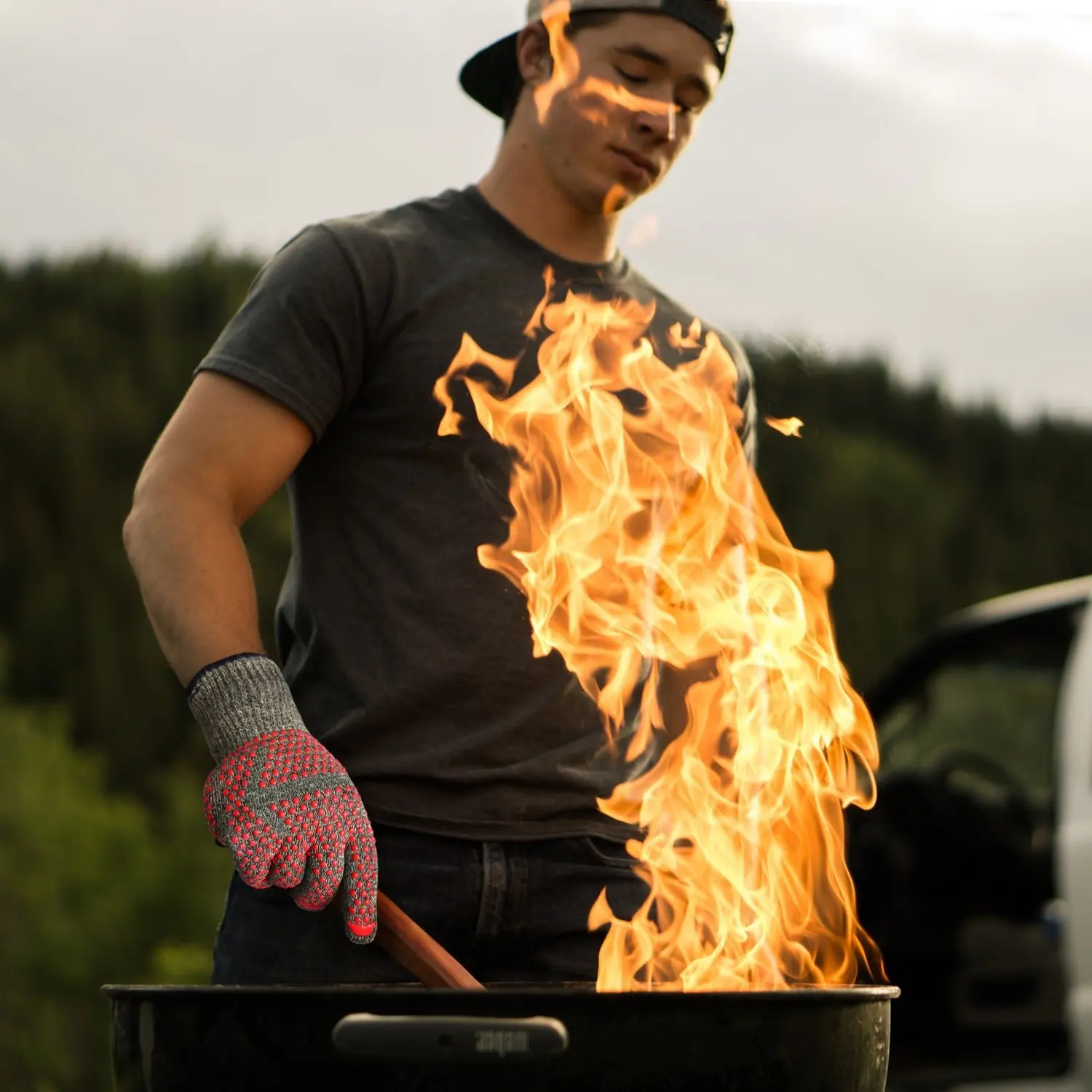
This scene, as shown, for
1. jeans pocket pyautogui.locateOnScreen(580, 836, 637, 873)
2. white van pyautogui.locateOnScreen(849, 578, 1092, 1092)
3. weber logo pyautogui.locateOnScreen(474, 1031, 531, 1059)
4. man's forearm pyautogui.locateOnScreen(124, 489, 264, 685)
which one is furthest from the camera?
white van pyautogui.locateOnScreen(849, 578, 1092, 1092)

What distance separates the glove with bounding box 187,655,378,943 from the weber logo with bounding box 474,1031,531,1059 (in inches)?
13.0

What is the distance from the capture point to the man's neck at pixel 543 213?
2209 millimetres

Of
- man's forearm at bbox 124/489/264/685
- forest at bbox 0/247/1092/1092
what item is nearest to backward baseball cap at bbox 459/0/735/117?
man's forearm at bbox 124/489/264/685

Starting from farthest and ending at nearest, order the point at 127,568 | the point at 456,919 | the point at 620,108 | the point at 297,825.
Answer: the point at 127,568 < the point at 620,108 < the point at 456,919 < the point at 297,825

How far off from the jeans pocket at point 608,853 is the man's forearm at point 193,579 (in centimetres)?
46

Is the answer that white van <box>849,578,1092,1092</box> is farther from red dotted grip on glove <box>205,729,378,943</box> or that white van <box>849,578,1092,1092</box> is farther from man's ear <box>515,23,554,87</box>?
red dotted grip on glove <box>205,729,378,943</box>

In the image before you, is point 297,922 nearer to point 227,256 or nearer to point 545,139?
point 545,139

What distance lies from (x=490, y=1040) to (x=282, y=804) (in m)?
0.40

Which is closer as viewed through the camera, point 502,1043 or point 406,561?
point 502,1043

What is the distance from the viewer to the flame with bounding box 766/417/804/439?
217 centimetres

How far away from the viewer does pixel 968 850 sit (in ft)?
18.1

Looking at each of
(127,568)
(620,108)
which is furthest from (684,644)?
(127,568)

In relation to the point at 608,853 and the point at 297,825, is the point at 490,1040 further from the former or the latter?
the point at 608,853

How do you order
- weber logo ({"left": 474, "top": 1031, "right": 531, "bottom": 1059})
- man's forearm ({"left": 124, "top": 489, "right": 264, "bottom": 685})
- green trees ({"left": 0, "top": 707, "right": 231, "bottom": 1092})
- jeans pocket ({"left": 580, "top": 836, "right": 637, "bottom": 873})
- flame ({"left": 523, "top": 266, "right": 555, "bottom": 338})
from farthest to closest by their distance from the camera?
1. green trees ({"left": 0, "top": 707, "right": 231, "bottom": 1092})
2. flame ({"left": 523, "top": 266, "right": 555, "bottom": 338})
3. jeans pocket ({"left": 580, "top": 836, "right": 637, "bottom": 873})
4. man's forearm ({"left": 124, "top": 489, "right": 264, "bottom": 685})
5. weber logo ({"left": 474, "top": 1031, "right": 531, "bottom": 1059})
